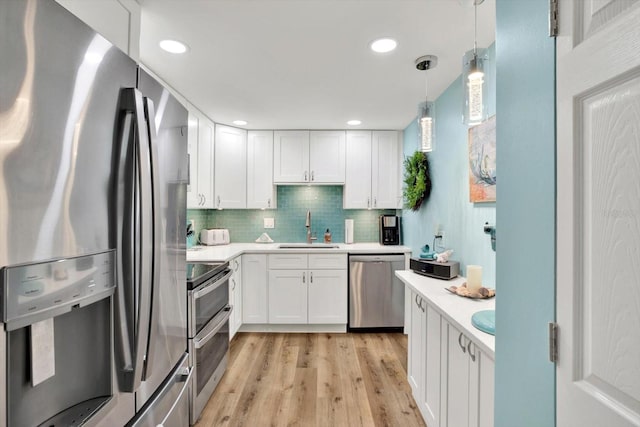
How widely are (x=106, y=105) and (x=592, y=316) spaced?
1.24 m

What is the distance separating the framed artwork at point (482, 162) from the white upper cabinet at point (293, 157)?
219 cm

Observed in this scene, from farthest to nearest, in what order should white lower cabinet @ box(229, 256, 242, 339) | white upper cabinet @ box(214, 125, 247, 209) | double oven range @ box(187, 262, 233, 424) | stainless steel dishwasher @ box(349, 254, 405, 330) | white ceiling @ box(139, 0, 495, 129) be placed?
white upper cabinet @ box(214, 125, 247, 209) → stainless steel dishwasher @ box(349, 254, 405, 330) → white lower cabinet @ box(229, 256, 242, 339) → double oven range @ box(187, 262, 233, 424) → white ceiling @ box(139, 0, 495, 129)

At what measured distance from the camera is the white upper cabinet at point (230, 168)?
12.0ft

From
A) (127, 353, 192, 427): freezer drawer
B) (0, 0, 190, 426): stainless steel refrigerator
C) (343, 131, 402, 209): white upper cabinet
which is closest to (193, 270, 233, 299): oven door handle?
(127, 353, 192, 427): freezer drawer

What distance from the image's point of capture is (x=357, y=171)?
3906 mm

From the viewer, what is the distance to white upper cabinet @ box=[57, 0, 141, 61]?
3.78 feet

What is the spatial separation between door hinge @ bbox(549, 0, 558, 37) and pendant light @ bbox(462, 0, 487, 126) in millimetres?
645

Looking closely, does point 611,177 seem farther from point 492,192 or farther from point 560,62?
point 492,192

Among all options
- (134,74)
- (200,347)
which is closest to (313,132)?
(200,347)

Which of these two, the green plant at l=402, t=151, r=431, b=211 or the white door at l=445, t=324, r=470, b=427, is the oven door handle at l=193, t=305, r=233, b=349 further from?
the green plant at l=402, t=151, r=431, b=211

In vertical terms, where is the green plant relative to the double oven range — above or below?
above

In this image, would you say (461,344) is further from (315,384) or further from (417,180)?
(417,180)

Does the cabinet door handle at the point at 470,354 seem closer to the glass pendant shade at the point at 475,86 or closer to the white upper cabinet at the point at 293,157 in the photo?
the glass pendant shade at the point at 475,86

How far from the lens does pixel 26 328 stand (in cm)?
59
